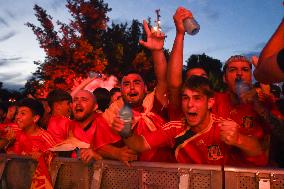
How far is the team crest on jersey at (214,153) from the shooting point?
11.1ft

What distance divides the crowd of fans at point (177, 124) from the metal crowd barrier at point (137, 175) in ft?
0.44

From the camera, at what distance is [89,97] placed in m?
5.51

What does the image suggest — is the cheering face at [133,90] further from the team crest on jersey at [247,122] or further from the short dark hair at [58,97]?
the short dark hair at [58,97]

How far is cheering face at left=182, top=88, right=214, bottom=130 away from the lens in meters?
3.62

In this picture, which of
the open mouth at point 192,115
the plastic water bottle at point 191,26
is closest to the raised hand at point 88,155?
the open mouth at point 192,115

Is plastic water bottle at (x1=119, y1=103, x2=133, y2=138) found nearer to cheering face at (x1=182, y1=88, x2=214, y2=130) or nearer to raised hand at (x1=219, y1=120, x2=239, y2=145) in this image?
raised hand at (x1=219, y1=120, x2=239, y2=145)

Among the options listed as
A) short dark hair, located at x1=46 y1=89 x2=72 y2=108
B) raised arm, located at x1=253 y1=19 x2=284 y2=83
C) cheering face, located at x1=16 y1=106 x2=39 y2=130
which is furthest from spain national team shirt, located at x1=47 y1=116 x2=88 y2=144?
raised arm, located at x1=253 y1=19 x2=284 y2=83

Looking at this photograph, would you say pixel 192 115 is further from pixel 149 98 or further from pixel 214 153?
pixel 149 98

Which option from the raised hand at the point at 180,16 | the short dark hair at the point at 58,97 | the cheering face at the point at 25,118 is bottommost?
the cheering face at the point at 25,118

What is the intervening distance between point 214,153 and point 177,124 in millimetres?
529

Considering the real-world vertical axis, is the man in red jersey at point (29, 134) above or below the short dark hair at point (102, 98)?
below

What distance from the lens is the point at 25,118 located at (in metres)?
5.66

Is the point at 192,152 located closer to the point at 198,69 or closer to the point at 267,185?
the point at 267,185

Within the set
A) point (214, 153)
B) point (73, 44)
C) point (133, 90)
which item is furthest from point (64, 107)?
point (73, 44)
